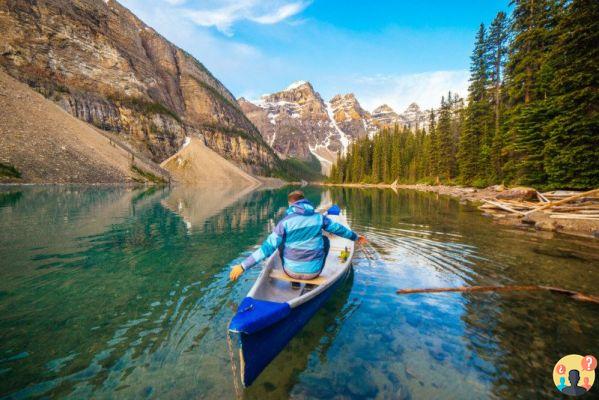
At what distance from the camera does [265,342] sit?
4383mm

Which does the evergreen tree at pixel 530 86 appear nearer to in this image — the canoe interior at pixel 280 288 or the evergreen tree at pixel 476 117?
the evergreen tree at pixel 476 117

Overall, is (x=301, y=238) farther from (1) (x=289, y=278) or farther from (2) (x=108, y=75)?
(2) (x=108, y=75)

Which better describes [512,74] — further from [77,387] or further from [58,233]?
[58,233]

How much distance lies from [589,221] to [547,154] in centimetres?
964

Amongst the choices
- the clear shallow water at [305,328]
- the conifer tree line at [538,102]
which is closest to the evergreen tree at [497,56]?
the conifer tree line at [538,102]

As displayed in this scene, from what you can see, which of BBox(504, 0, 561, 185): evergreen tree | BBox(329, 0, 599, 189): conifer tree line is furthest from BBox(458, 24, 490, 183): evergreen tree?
BBox(504, 0, 561, 185): evergreen tree

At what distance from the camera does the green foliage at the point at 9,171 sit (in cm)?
4388

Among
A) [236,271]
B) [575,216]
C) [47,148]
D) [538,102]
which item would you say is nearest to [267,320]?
[236,271]

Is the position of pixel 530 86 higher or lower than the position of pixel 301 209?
higher

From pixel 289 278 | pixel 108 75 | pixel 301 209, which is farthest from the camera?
pixel 108 75

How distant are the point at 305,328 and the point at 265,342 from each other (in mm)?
2093

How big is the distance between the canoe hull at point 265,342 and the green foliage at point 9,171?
206 feet

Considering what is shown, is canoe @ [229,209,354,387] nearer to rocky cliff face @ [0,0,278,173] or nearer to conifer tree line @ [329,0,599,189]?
conifer tree line @ [329,0,599,189]

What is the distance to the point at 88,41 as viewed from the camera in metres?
109
